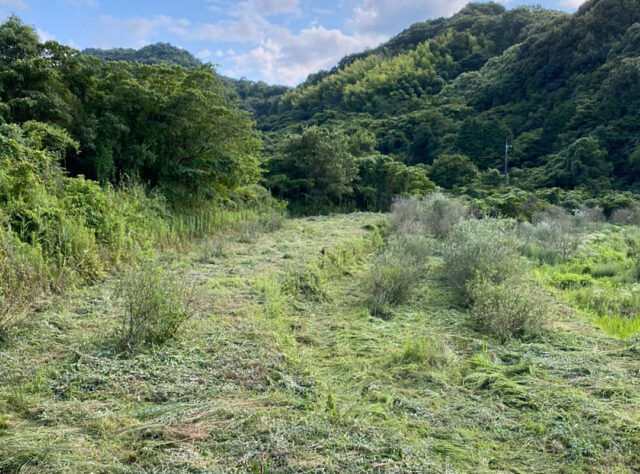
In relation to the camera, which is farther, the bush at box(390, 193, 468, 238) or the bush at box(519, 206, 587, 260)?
the bush at box(390, 193, 468, 238)

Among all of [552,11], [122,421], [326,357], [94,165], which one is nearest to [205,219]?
[94,165]

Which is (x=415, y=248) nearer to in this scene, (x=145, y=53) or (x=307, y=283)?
(x=307, y=283)

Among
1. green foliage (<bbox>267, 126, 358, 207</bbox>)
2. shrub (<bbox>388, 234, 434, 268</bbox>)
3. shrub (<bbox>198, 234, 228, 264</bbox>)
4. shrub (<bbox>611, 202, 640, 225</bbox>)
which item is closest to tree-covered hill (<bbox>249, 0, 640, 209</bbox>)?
green foliage (<bbox>267, 126, 358, 207</bbox>)

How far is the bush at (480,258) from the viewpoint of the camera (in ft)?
24.0

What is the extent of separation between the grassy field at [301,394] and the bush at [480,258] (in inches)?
57.2

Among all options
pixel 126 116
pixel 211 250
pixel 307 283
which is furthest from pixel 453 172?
pixel 307 283

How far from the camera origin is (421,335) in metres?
5.25

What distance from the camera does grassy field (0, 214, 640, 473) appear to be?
243 cm

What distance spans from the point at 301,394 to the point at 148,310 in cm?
148

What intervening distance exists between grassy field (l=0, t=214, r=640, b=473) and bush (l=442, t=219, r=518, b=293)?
1453 millimetres

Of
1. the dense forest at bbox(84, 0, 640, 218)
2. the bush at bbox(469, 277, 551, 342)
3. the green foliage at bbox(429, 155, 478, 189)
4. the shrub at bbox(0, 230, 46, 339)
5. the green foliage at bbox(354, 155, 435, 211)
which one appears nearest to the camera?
the shrub at bbox(0, 230, 46, 339)

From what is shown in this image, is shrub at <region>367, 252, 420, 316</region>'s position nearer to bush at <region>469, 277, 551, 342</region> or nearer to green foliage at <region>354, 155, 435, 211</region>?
bush at <region>469, 277, 551, 342</region>

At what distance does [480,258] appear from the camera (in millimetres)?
7566

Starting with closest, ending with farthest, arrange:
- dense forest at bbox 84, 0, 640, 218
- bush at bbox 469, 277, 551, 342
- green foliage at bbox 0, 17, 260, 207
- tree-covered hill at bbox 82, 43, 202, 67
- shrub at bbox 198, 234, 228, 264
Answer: bush at bbox 469, 277, 551, 342
shrub at bbox 198, 234, 228, 264
green foliage at bbox 0, 17, 260, 207
dense forest at bbox 84, 0, 640, 218
tree-covered hill at bbox 82, 43, 202, 67
